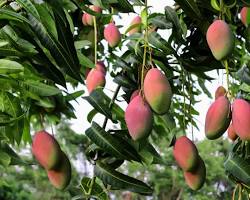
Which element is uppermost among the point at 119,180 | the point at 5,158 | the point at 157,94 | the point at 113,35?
the point at 157,94

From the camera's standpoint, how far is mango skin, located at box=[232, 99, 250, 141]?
65 cm

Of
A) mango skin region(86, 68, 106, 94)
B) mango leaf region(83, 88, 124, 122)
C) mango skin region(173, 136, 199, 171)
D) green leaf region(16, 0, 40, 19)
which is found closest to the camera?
green leaf region(16, 0, 40, 19)

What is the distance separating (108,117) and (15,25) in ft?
0.67

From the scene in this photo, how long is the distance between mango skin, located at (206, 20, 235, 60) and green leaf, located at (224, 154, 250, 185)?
0.51 feet

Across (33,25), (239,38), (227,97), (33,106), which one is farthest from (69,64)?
(239,38)

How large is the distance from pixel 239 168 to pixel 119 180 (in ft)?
0.57

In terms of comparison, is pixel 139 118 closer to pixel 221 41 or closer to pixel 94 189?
pixel 221 41

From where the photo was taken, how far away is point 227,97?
695mm

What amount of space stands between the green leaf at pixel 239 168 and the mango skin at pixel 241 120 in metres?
0.09

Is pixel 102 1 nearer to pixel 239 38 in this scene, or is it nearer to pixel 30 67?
pixel 30 67

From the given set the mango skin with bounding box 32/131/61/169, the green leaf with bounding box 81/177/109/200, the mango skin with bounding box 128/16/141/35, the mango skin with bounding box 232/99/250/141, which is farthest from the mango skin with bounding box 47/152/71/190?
the mango skin with bounding box 128/16/141/35

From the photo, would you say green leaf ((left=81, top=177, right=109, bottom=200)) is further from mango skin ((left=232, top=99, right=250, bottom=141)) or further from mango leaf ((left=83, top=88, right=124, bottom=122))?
mango skin ((left=232, top=99, right=250, bottom=141))

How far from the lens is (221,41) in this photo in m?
0.67

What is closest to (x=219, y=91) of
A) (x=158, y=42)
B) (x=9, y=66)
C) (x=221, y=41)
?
(x=158, y=42)
